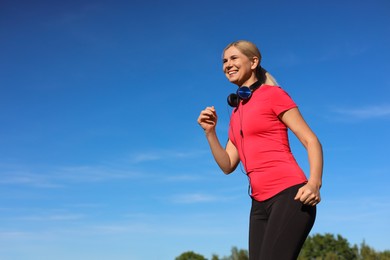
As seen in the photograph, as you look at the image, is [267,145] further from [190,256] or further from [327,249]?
[190,256]

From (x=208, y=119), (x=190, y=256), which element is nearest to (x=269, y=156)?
(x=208, y=119)

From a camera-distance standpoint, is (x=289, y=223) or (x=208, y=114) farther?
(x=208, y=114)

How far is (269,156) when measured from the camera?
438 centimetres

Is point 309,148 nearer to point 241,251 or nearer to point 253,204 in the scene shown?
point 253,204

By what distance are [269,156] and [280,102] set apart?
498 millimetres

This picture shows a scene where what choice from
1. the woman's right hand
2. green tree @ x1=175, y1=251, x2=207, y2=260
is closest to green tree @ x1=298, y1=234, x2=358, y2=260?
green tree @ x1=175, y1=251, x2=207, y2=260

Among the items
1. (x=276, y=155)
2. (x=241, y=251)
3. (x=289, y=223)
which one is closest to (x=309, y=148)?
(x=276, y=155)

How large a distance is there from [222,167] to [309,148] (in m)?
1.18

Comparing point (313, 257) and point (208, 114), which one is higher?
point (313, 257)

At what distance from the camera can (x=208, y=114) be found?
5.04 metres

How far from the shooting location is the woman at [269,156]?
13.5 ft

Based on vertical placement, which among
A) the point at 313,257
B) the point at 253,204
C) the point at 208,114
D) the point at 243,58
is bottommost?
the point at 253,204

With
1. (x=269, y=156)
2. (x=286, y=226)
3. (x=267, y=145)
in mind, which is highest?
(x=267, y=145)

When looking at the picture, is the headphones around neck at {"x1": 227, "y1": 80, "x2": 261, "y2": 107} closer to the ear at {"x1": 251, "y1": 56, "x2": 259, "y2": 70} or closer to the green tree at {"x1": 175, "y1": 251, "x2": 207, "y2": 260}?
the ear at {"x1": 251, "y1": 56, "x2": 259, "y2": 70}
